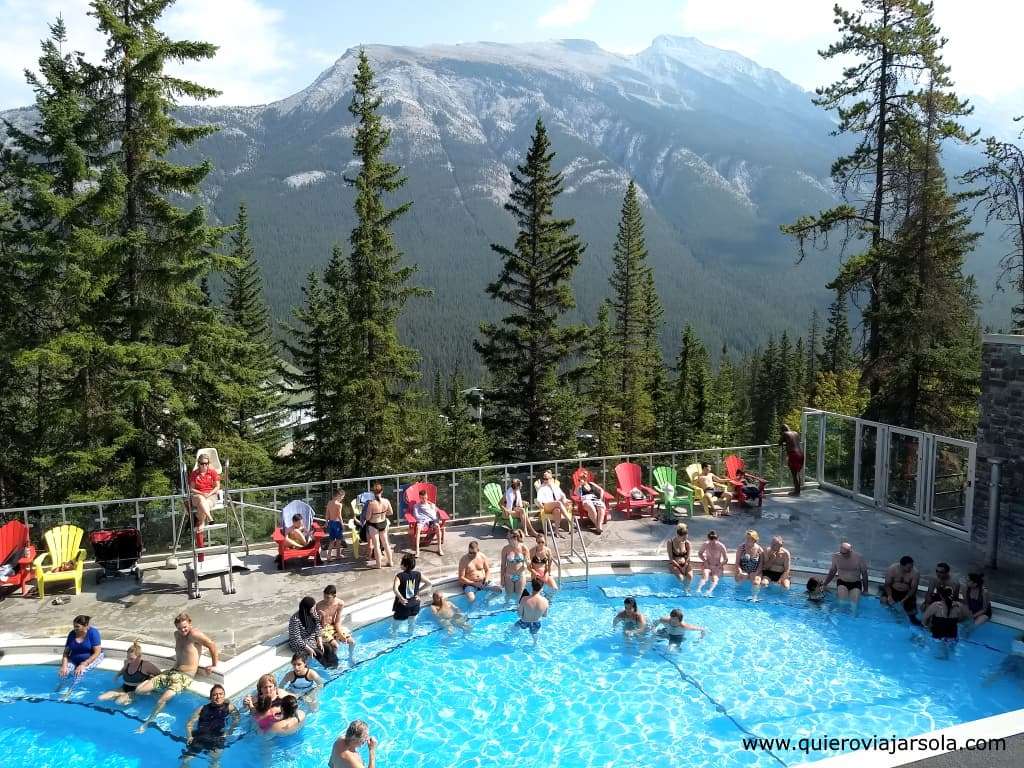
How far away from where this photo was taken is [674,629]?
9.93m

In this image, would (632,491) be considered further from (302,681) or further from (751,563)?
(302,681)

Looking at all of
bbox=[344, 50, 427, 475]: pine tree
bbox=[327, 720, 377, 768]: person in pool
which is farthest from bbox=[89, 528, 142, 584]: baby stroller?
bbox=[344, 50, 427, 475]: pine tree

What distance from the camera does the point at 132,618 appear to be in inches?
372

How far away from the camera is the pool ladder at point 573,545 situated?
11595 millimetres

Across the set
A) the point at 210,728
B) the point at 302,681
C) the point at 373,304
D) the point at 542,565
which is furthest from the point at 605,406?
the point at 210,728

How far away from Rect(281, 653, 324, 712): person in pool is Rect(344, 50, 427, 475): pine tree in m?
18.3

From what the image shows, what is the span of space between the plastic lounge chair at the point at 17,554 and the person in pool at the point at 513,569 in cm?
643

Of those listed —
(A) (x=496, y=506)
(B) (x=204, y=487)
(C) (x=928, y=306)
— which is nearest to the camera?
(B) (x=204, y=487)

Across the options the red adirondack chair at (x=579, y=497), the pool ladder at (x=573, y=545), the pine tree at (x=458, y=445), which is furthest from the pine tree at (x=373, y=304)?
the pool ladder at (x=573, y=545)

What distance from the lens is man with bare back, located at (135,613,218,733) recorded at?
815 cm

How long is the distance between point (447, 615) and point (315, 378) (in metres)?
25.1

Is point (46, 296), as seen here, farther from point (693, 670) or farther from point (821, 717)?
point (821, 717)

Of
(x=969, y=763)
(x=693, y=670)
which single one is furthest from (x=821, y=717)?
(x=969, y=763)

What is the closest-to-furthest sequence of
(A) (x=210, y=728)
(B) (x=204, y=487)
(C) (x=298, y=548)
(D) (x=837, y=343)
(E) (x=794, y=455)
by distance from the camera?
1. (A) (x=210, y=728)
2. (B) (x=204, y=487)
3. (C) (x=298, y=548)
4. (E) (x=794, y=455)
5. (D) (x=837, y=343)
